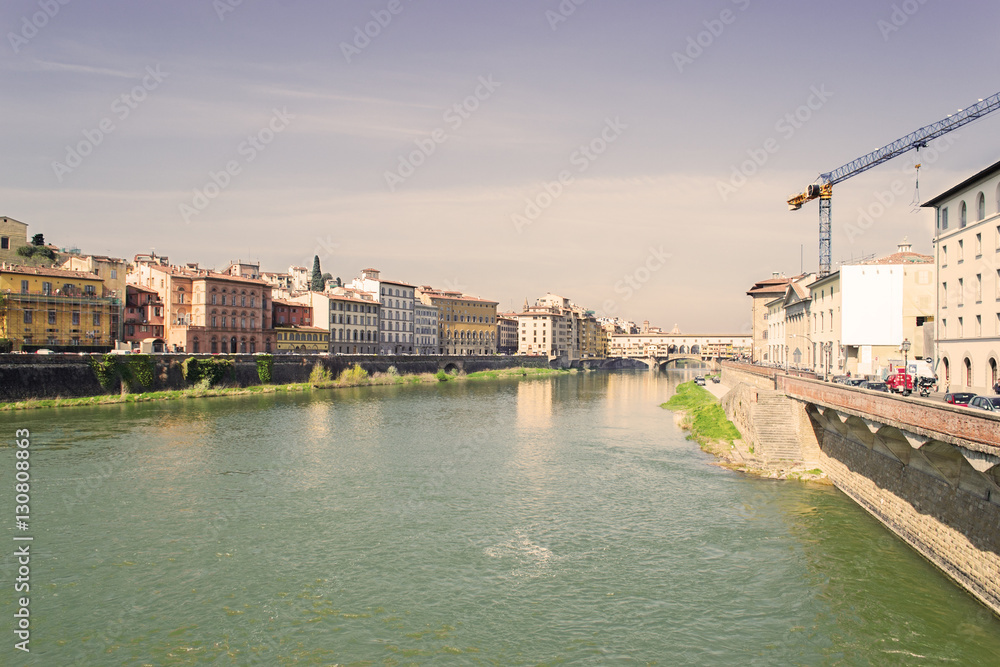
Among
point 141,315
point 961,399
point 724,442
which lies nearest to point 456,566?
point 961,399

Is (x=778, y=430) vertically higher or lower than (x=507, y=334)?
lower

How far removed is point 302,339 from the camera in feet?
325

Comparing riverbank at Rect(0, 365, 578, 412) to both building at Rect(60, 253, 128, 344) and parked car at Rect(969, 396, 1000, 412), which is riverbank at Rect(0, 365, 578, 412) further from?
parked car at Rect(969, 396, 1000, 412)

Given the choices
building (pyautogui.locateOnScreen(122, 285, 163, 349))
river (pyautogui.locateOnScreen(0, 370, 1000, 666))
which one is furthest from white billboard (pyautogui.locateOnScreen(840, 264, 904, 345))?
building (pyautogui.locateOnScreen(122, 285, 163, 349))

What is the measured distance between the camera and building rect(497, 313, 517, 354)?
18038 cm

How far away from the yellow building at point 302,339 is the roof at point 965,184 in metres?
81.1

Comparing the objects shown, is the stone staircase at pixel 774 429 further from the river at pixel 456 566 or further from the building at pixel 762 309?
the building at pixel 762 309

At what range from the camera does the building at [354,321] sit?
10681 centimetres

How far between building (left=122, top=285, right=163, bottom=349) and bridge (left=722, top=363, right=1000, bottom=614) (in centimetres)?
7642

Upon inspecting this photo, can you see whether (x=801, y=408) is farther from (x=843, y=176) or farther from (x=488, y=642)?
(x=843, y=176)

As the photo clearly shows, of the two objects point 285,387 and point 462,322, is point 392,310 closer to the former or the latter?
point 462,322

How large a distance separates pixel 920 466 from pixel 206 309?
82.8 meters

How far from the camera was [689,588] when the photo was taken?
19.3 metres

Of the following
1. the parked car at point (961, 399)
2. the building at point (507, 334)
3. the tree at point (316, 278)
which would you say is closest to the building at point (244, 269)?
the tree at point (316, 278)
